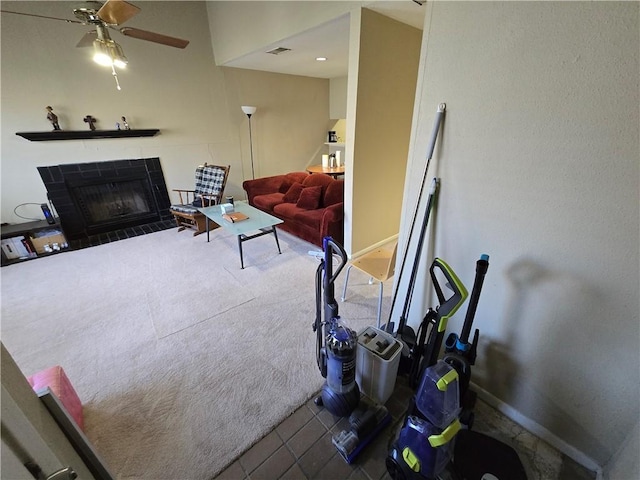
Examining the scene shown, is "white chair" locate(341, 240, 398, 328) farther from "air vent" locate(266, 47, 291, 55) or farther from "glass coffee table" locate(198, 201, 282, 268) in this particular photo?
"air vent" locate(266, 47, 291, 55)

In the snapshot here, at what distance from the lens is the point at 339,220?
307 centimetres

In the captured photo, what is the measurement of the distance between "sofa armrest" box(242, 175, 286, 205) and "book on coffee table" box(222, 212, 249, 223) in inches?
44.3

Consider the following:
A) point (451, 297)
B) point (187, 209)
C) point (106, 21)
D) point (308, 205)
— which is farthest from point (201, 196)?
point (451, 297)

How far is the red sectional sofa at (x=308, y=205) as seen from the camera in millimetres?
3066

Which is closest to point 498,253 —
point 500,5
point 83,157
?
point 500,5

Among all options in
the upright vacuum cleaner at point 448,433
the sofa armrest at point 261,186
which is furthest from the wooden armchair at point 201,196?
the upright vacuum cleaner at point 448,433

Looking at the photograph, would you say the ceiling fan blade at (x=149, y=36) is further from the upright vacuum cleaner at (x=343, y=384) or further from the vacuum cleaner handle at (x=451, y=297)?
the vacuum cleaner handle at (x=451, y=297)

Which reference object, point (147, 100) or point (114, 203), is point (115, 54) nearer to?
point (147, 100)

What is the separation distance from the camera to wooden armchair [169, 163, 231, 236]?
12.7 feet

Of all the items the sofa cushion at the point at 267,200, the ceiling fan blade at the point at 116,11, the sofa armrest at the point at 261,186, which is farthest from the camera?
the sofa armrest at the point at 261,186

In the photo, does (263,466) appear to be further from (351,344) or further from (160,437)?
(351,344)

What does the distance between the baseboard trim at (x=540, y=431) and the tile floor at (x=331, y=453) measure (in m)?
0.02

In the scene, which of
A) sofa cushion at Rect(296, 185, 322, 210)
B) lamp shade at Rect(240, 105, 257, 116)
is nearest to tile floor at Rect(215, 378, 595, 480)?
sofa cushion at Rect(296, 185, 322, 210)

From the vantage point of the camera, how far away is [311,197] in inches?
135
